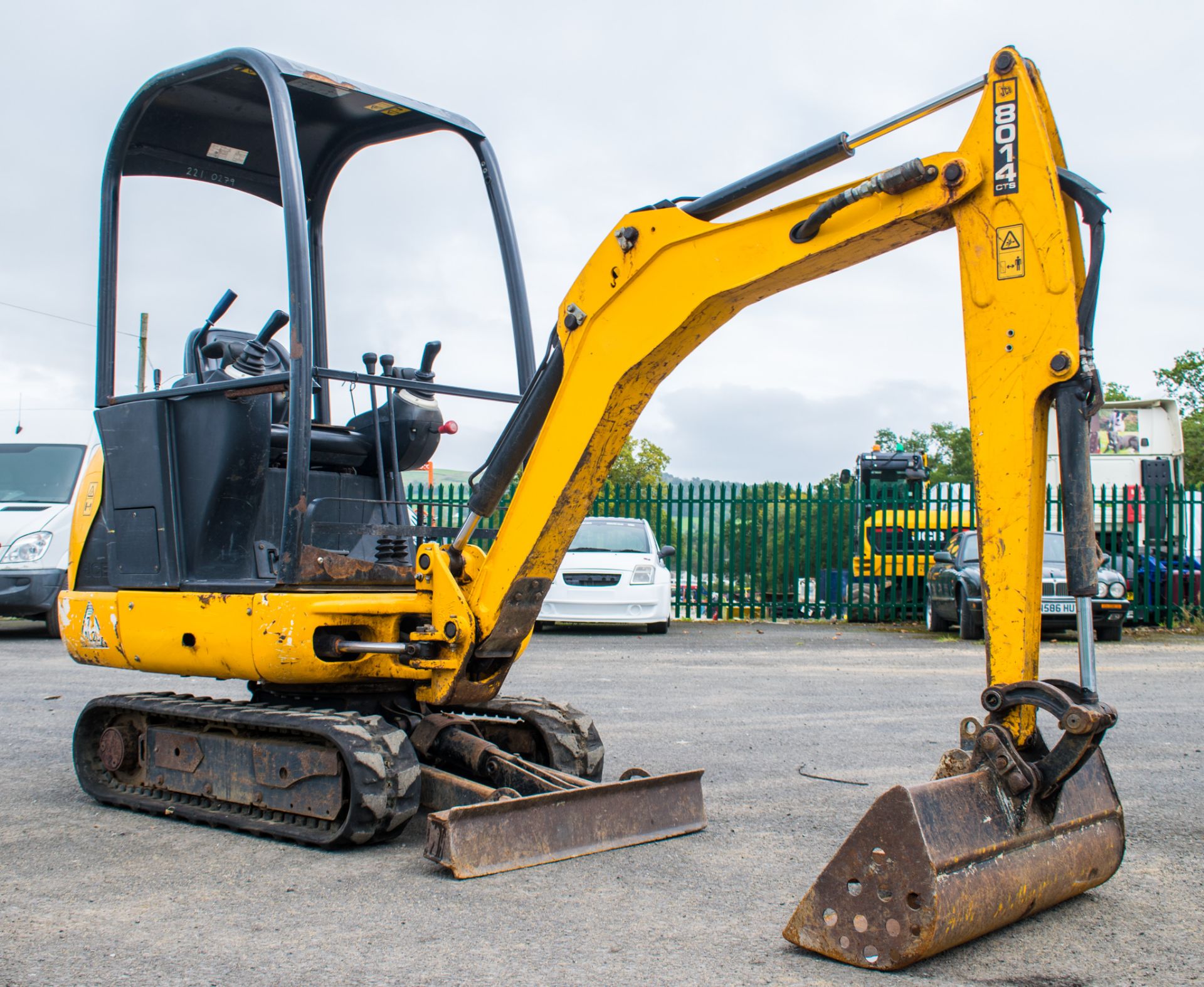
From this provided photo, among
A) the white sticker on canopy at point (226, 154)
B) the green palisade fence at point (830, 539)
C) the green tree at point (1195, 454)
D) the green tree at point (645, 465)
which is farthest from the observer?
the green tree at point (1195, 454)

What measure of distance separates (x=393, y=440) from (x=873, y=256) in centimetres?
268

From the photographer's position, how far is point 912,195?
4.11m

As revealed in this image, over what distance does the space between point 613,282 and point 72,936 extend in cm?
308

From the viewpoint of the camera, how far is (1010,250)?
3.96 metres

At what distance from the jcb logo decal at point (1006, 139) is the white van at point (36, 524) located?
11.4 meters

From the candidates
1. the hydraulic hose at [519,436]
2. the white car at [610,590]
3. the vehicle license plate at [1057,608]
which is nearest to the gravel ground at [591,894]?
→ the hydraulic hose at [519,436]

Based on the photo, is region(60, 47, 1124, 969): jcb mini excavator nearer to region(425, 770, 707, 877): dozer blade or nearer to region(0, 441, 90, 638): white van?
region(425, 770, 707, 877): dozer blade

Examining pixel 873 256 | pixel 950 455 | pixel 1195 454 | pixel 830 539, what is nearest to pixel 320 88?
pixel 873 256

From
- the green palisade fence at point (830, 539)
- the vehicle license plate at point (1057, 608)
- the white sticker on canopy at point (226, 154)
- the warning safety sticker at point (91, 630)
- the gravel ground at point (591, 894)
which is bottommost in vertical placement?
the gravel ground at point (591, 894)

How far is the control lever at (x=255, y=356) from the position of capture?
582cm

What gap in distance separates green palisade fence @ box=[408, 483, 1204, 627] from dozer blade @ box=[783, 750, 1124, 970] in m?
15.1

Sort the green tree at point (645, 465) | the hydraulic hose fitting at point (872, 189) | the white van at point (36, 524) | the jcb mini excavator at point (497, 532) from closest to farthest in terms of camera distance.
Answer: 1. the jcb mini excavator at point (497, 532)
2. the hydraulic hose fitting at point (872, 189)
3. the white van at point (36, 524)
4. the green tree at point (645, 465)

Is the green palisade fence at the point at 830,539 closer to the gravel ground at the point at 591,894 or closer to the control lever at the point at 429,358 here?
the gravel ground at the point at 591,894

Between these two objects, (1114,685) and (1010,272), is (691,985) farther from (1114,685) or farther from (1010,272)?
(1114,685)
